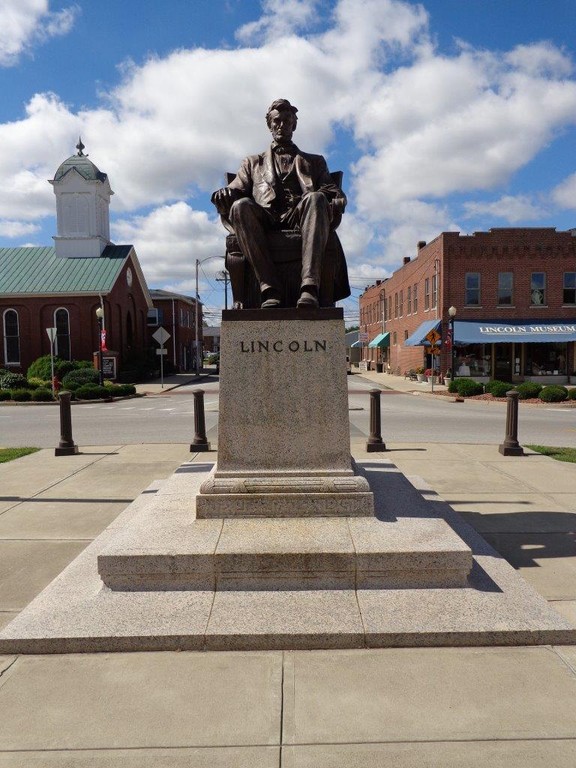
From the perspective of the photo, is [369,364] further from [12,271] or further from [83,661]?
[83,661]

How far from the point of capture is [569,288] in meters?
31.3

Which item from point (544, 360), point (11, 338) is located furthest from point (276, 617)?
point (11, 338)

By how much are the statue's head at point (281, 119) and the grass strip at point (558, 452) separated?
6.86 metres

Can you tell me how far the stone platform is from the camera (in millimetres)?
3527

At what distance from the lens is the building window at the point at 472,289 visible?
31359 mm

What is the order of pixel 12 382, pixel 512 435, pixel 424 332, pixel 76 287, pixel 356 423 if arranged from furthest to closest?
1. pixel 76 287
2. pixel 424 332
3. pixel 12 382
4. pixel 356 423
5. pixel 512 435

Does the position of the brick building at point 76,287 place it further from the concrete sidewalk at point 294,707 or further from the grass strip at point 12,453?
the concrete sidewalk at point 294,707

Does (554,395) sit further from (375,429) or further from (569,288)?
(375,429)

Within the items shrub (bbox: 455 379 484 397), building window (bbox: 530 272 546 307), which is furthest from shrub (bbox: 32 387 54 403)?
building window (bbox: 530 272 546 307)

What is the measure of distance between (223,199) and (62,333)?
36.0 metres

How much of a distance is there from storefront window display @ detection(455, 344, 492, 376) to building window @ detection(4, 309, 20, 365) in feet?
90.1

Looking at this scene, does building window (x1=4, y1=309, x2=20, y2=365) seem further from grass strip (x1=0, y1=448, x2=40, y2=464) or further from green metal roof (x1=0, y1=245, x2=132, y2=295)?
grass strip (x1=0, y1=448, x2=40, y2=464)

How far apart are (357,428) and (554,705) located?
37.9 feet

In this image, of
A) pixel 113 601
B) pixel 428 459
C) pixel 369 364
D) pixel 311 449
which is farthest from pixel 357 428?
pixel 369 364
